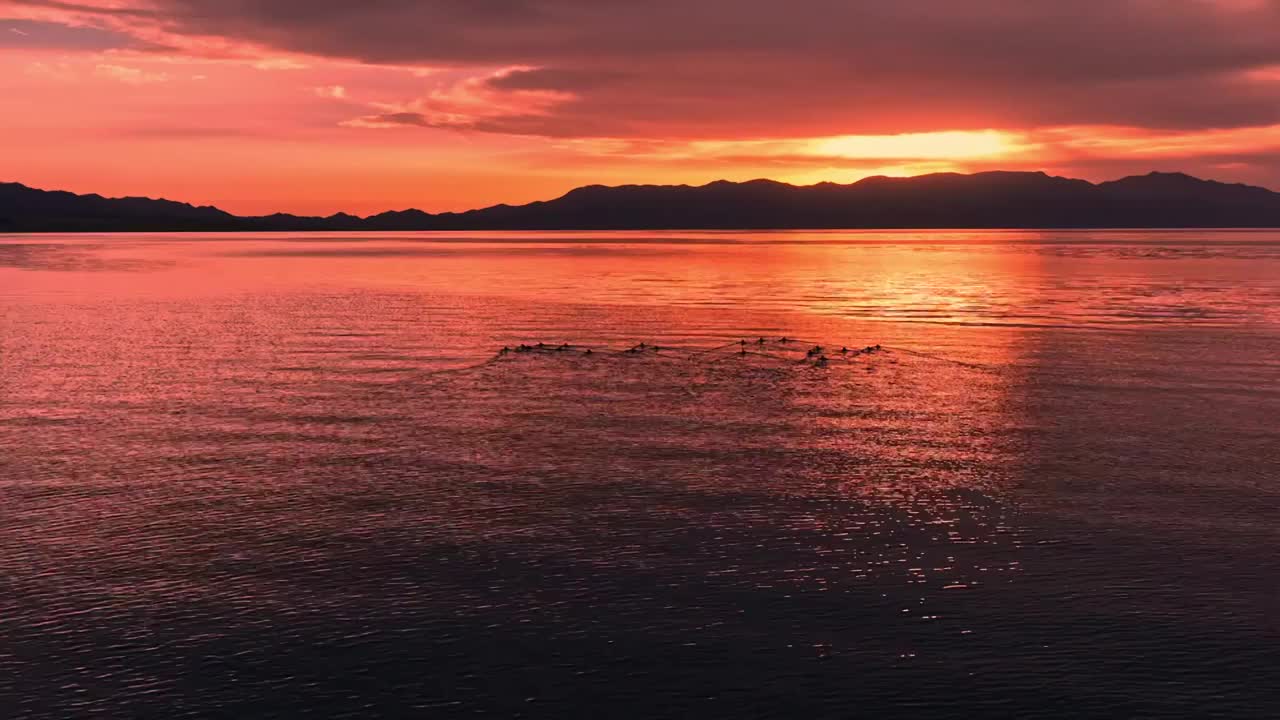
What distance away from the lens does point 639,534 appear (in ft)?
71.3

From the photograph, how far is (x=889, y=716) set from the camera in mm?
14000

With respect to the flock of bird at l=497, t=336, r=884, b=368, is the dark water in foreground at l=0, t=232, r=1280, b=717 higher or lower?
lower

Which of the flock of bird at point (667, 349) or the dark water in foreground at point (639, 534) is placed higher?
the flock of bird at point (667, 349)

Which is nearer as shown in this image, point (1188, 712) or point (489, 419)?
point (1188, 712)

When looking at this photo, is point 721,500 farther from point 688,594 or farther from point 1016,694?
point 1016,694

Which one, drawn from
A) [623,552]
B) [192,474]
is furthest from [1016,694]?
[192,474]

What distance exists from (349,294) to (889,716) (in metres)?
85.1

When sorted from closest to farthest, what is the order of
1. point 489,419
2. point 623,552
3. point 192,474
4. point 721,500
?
1. point 623,552
2. point 721,500
3. point 192,474
4. point 489,419

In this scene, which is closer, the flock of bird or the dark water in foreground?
the dark water in foreground

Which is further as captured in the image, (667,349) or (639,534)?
(667,349)

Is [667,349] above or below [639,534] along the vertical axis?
above

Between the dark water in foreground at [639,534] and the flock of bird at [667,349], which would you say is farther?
the flock of bird at [667,349]

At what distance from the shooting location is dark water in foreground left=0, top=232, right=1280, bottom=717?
49.4 feet

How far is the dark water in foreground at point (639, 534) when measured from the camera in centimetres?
1506
